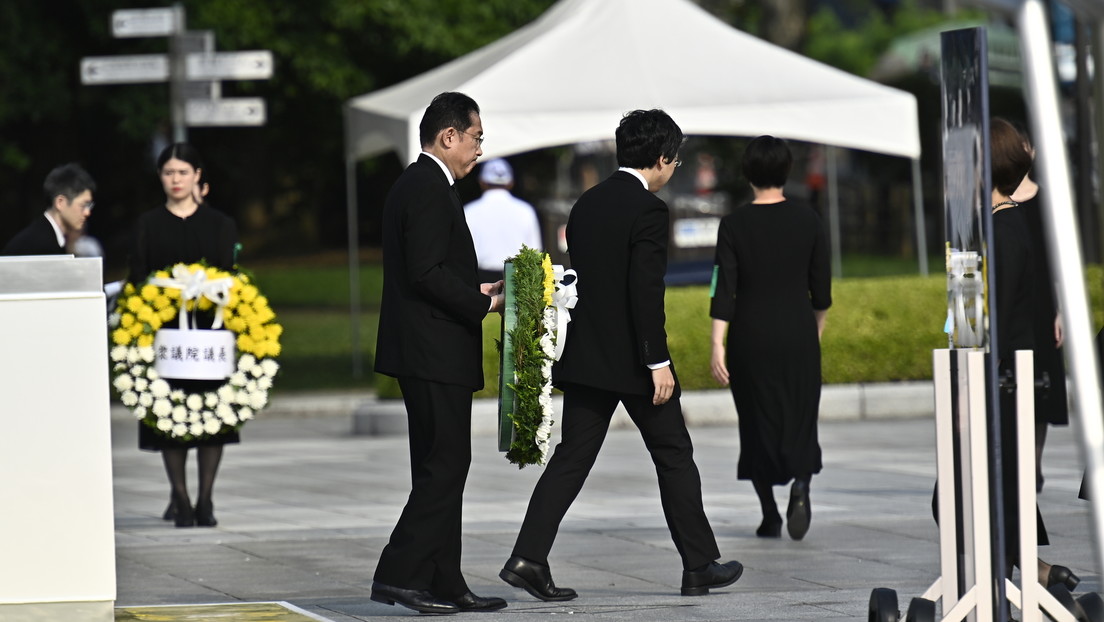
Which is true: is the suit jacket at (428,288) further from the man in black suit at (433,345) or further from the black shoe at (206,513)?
the black shoe at (206,513)

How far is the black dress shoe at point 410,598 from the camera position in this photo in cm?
606

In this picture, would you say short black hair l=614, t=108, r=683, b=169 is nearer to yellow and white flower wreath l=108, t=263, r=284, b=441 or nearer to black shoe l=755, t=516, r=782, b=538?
black shoe l=755, t=516, r=782, b=538

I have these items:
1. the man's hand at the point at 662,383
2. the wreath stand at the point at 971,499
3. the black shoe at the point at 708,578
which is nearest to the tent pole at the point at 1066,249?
the wreath stand at the point at 971,499

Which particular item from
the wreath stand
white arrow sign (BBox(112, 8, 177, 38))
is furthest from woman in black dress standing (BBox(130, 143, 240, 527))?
white arrow sign (BBox(112, 8, 177, 38))

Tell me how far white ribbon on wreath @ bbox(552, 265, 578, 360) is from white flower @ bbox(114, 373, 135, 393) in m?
3.11

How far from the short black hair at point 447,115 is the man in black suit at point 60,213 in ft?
9.52

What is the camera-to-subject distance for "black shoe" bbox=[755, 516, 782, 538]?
8016 mm

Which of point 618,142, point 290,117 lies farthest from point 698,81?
point 290,117

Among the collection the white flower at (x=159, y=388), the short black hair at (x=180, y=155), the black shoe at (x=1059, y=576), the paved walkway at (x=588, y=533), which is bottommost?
the paved walkway at (x=588, y=533)

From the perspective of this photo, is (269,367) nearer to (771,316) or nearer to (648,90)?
(771,316)

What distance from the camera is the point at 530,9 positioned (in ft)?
69.6

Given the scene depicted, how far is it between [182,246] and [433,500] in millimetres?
3133

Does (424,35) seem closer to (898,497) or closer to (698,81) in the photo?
(698,81)

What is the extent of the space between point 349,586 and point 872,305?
799cm
